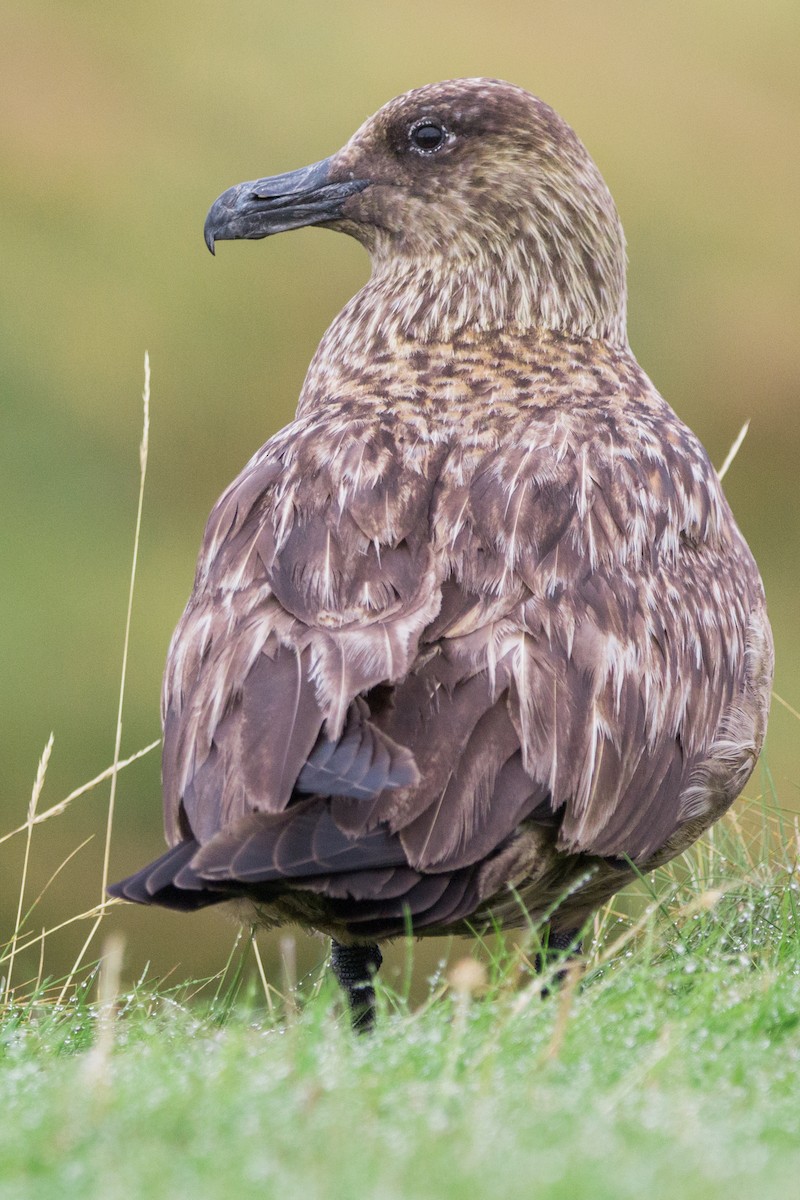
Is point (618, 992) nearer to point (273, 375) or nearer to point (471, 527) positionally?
point (471, 527)

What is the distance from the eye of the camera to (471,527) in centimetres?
345

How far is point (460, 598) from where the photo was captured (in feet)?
10.9

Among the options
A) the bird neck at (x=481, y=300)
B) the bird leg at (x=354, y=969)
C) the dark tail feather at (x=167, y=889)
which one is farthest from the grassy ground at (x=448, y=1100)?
the bird neck at (x=481, y=300)

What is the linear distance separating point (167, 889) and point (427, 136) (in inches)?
95.0

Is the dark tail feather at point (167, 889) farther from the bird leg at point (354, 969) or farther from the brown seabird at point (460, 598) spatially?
the bird leg at point (354, 969)

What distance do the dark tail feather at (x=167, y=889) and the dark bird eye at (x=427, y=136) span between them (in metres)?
2.31

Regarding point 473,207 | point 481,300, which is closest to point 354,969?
point 481,300

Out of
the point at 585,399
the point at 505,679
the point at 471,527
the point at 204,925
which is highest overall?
the point at 585,399

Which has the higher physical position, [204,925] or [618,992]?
[618,992]

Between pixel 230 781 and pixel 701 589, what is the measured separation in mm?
1255

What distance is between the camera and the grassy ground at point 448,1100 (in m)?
1.90

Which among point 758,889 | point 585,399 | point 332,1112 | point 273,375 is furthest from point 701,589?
point 273,375

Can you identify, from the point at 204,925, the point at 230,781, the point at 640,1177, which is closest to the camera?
the point at 640,1177

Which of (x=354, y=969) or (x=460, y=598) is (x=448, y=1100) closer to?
(x=460, y=598)
